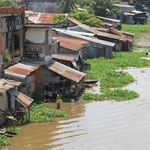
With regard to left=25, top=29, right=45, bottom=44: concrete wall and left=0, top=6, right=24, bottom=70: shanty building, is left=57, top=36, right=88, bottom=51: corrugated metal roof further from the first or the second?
left=0, top=6, right=24, bottom=70: shanty building

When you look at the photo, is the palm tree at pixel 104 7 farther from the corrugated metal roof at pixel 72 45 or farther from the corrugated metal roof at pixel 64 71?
the corrugated metal roof at pixel 64 71

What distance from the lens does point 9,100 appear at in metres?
16.2

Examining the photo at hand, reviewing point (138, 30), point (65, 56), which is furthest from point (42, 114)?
point (138, 30)

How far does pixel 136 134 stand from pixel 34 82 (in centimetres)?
674

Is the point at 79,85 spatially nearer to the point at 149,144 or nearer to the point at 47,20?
the point at 149,144

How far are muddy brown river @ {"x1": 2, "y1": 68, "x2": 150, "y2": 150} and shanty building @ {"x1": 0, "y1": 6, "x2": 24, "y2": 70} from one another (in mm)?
3837

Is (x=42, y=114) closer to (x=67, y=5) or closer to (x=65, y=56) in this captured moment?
(x=65, y=56)

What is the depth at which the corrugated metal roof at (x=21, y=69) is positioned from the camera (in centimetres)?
1772

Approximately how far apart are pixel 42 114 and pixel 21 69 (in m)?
2.71

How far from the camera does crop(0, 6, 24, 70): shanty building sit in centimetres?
1778

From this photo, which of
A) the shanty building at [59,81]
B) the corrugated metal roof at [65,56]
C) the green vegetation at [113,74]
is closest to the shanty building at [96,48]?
the green vegetation at [113,74]

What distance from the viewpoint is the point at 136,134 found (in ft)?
52.1

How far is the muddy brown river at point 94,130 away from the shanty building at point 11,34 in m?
3.84

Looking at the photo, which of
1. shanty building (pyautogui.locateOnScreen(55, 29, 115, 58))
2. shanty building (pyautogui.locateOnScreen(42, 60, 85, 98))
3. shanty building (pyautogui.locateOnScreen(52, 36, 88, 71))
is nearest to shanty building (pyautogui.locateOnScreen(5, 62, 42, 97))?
shanty building (pyautogui.locateOnScreen(42, 60, 85, 98))
